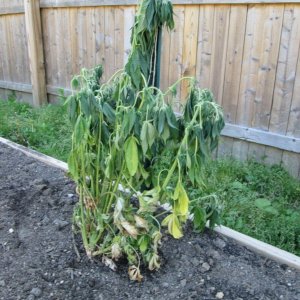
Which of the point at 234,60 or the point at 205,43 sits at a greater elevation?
the point at 205,43

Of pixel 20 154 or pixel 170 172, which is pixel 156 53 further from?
pixel 20 154

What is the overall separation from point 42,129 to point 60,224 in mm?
2386

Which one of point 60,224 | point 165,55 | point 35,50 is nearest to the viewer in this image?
point 60,224

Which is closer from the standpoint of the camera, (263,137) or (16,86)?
(263,137)

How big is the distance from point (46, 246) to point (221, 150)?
222 cm

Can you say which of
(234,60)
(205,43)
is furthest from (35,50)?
(234,60)

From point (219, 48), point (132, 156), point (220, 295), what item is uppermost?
point (219, 48)

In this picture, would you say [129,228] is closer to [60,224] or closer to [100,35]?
[60,224]

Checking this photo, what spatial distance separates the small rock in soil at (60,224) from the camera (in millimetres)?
2022

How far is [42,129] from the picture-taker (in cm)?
423

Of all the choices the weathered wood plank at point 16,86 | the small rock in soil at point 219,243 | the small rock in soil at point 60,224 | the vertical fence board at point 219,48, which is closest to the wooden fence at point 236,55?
the vertical fence board at point 219,48

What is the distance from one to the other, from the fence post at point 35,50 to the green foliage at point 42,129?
0.38 m

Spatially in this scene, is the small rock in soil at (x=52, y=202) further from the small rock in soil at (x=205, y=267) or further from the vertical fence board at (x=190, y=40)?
the vertical fence board at (x=190, y=40)

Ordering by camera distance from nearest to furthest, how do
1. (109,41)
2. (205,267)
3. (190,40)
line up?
(205,267) → (190,40) → (109,41)
